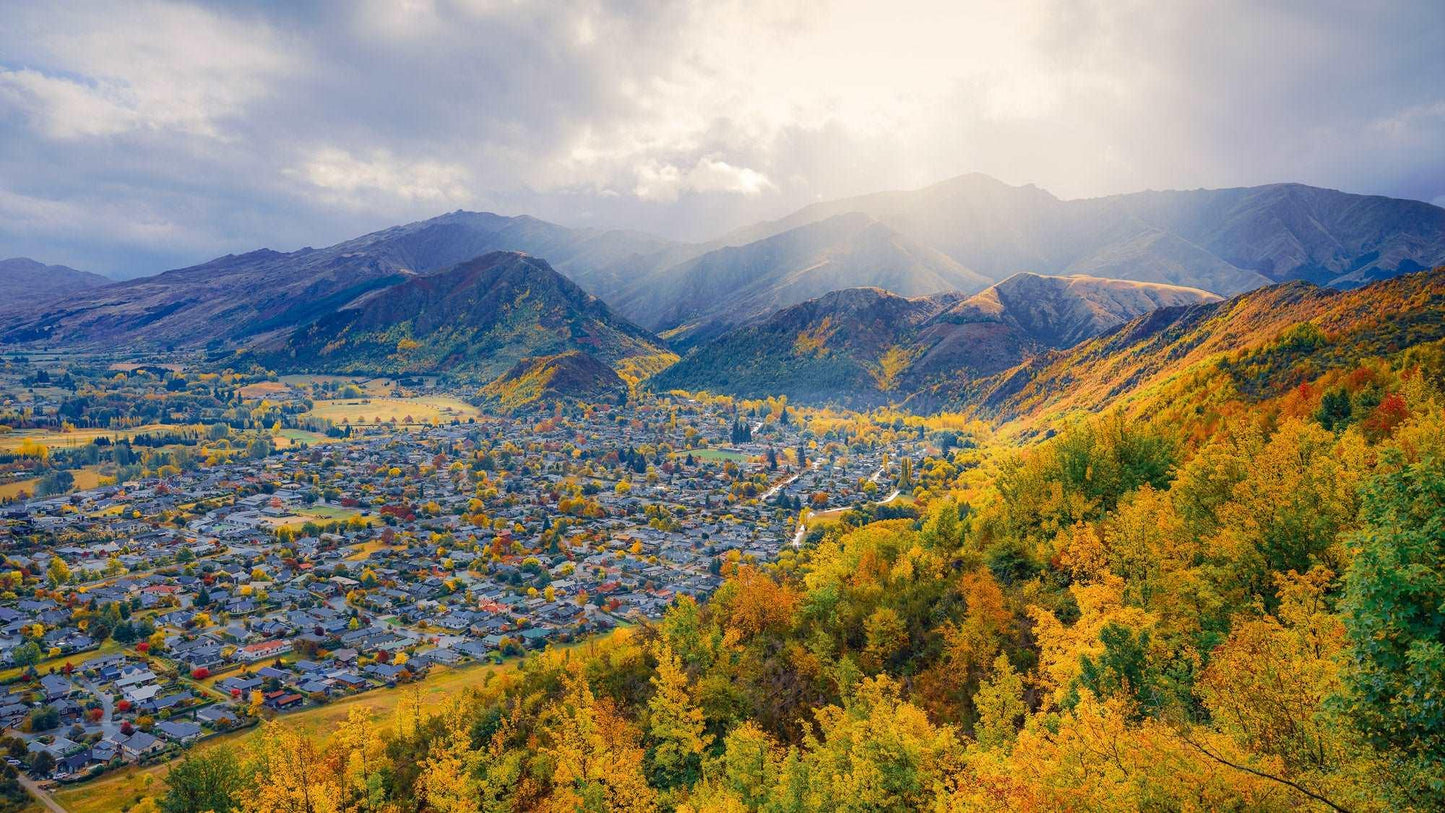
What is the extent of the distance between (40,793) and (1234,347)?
479ft

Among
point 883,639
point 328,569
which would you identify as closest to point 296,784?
point 883,639

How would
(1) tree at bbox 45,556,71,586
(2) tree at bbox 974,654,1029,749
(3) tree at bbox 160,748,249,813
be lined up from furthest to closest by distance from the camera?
(1) tree at bbox 45,556,71,586 < (3) tree at bbox 160,748,249,813 < (2) tree at bbox 974,654,1029,749

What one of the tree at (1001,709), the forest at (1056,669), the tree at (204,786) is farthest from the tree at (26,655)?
the tree at (1001,709)

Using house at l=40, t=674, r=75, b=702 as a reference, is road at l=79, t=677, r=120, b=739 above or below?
below

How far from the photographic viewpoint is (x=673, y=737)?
36438mm

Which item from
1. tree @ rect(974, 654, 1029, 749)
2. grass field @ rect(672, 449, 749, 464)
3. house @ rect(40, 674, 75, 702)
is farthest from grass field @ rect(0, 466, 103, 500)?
tree @ rect(974, 654, 1029, 749)

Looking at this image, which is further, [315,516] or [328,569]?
[315,516]

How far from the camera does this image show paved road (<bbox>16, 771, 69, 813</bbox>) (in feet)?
160

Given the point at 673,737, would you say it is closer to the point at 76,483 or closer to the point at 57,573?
the point at 57,573

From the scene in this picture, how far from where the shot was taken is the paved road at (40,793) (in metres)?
48.8

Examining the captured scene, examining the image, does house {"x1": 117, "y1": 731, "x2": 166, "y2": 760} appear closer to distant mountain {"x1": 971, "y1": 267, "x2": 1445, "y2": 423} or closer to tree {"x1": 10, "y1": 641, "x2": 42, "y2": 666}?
tree {"x1": 10, "y1": 641, "x2": 42, "y2": 666}

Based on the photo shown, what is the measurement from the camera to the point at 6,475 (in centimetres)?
14262

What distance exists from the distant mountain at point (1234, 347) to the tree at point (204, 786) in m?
85.1

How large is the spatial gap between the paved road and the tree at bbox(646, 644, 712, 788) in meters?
45.4
